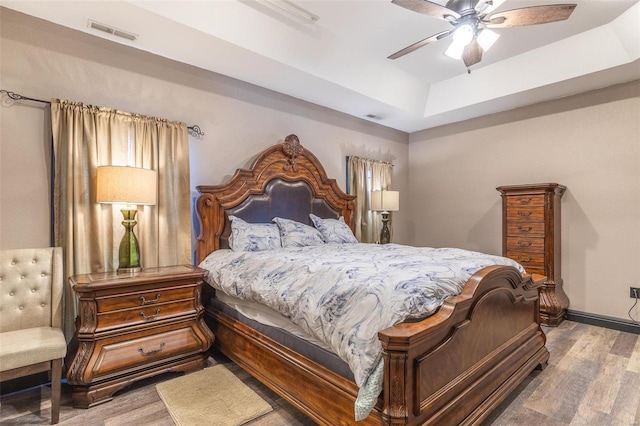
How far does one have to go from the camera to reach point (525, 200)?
3789mm

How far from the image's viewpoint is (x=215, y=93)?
11.0 ft

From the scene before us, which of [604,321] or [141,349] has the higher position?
[141,349]

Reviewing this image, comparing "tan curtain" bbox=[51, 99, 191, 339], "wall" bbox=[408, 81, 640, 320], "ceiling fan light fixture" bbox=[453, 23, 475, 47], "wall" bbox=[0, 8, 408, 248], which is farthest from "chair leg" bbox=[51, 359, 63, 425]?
"wall" bbox=[408, 81, 640, 320]

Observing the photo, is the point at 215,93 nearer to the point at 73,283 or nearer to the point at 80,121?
the point at 80,121

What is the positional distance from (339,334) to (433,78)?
4.06m

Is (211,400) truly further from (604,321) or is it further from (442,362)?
(604,321)

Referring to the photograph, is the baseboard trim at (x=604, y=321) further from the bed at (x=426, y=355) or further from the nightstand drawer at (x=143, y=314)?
the nightstand drawer at (x=143, y=314)

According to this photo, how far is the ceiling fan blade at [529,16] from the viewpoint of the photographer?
2.06m

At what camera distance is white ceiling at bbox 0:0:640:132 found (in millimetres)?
2510

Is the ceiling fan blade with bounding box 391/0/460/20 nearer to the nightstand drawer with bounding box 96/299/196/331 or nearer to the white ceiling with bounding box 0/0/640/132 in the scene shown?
the white ceiling with bounding box 0/0/640/132

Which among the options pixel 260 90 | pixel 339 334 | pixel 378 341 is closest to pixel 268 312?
pixel 339 334

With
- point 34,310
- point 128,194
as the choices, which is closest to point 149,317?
point 34,310

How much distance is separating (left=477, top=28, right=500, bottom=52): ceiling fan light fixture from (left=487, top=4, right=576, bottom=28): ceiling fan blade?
8cm

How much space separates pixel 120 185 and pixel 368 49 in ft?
9.48
